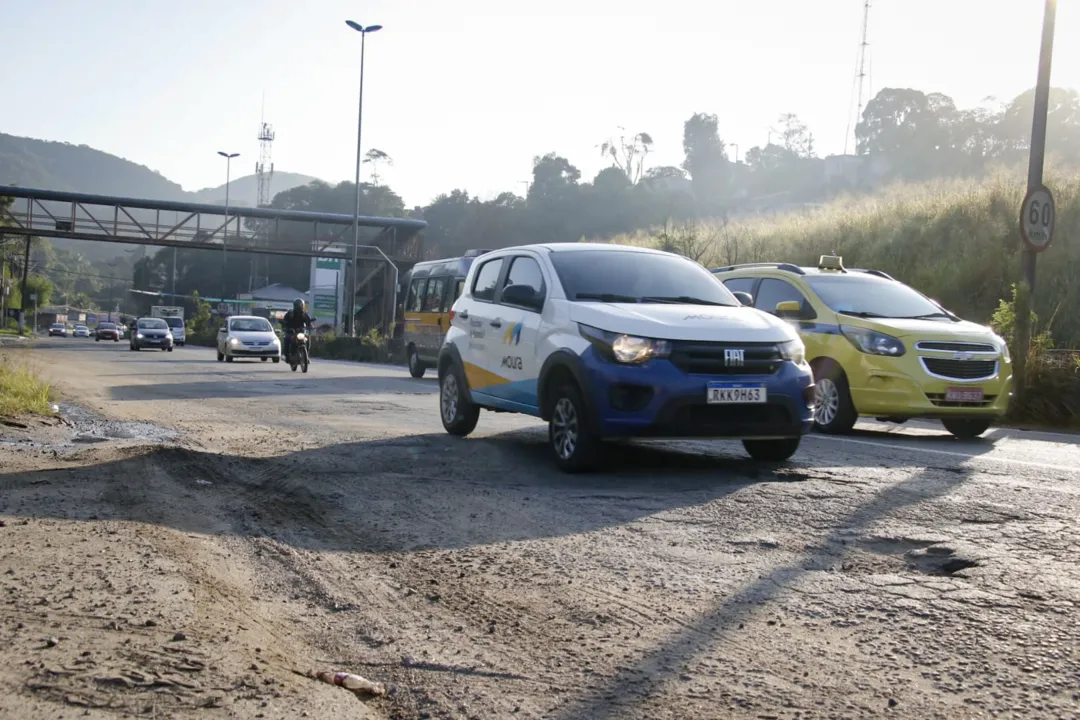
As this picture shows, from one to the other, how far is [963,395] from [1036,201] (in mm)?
5019

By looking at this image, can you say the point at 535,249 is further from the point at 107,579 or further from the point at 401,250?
the point at 401,250

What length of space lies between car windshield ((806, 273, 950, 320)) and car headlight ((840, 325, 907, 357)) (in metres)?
0.45

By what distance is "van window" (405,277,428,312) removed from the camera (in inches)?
1090

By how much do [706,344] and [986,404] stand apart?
4655 mm

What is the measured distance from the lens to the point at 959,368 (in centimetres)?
1116

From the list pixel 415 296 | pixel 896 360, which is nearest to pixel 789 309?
pixel 896 360

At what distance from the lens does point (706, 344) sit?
307 inches

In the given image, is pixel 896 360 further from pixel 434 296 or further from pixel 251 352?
pixel 251 352

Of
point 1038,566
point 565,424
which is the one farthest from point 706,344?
point 1038,566

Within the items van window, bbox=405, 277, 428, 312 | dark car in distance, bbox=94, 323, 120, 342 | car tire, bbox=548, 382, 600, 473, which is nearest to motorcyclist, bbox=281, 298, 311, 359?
van window, bbox=405, 277, 428, 312

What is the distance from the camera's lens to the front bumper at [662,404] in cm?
760

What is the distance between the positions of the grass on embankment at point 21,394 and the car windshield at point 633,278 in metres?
5.87

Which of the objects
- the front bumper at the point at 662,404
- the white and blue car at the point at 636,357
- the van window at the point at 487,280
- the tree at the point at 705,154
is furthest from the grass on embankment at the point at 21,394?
the tree at the point at 705,154

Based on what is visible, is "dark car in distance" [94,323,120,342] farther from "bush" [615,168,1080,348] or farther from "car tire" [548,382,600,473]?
"car tire" [548,382,600,473]
